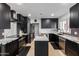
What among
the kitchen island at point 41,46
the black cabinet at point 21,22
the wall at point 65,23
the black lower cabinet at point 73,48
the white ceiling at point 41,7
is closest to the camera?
the black lower cabinet at point 73,48

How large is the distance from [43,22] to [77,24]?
7.17m

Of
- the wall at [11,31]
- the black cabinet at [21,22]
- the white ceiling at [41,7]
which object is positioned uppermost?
the white ceiling at [41,7]

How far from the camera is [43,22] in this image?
1069 centimetres

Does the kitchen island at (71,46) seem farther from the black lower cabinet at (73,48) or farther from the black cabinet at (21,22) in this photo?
the black cabinet at (21,22)

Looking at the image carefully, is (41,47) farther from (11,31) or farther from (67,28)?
(67,28)

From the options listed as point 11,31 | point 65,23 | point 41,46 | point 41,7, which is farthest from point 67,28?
point 41,46

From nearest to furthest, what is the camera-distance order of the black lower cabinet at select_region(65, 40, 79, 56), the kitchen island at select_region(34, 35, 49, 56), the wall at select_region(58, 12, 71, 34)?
the black lower cabinet at select_region(65, 40, 79, 56) < the kitchen island at select_region(34, 35, 49, 56) < the wall at select_region(58, 12, 71, 34)

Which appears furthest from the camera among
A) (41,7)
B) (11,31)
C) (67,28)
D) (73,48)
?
(67,28)

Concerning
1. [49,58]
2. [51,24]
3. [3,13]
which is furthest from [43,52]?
[51,24]

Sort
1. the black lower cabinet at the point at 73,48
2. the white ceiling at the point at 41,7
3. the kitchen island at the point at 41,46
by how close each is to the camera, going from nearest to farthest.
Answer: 1. the black lower cabinet at the point at 73,48
2. the kitchen island at the point at 41,46
3. the white ceiling at the point at 41,7

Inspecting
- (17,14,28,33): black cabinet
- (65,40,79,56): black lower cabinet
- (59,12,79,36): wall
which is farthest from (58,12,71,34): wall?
(17,14,28,33): black cabinet

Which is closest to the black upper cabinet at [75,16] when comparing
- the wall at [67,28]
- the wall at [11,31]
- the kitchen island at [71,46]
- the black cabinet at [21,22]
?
the kitchen island at [71,46]

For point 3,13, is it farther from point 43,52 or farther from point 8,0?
point 8,0

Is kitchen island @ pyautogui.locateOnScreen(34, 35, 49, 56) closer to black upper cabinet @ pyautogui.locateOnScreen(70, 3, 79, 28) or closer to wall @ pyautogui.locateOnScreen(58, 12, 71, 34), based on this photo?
black upper cabinet @ pyautogui.locateOnScreen(70, 3, 79, 28)
